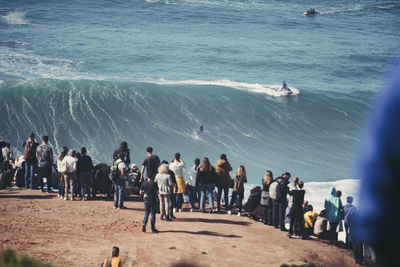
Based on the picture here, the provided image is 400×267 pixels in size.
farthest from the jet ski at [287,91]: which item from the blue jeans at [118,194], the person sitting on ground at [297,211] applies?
the blue jeans at [118,194]

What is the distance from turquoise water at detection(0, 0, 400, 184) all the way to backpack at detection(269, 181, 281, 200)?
10.4 m

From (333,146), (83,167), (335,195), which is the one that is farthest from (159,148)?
(335,195)

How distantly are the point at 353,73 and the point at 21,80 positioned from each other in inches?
1175

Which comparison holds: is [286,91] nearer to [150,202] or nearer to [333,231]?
[333,231]

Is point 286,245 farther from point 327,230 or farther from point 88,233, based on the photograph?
point 88,233

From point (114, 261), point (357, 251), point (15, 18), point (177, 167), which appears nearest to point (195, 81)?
point (177, 167)

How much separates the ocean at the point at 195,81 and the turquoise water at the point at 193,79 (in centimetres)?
11

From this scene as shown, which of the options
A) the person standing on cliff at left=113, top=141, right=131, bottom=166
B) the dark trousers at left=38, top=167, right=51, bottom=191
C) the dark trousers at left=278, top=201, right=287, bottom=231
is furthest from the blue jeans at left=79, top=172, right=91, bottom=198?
the dark trousers at left=278, top=201, right=287, bottom=231

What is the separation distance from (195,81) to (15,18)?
34419 millimetres

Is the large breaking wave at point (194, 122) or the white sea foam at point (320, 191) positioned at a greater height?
the large breaking wave at point (194, 122)

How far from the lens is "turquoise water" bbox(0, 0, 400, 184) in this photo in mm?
26750

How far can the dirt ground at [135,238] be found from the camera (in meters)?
9.38

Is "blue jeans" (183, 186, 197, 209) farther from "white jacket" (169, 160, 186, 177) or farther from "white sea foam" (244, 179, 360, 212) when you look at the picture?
"white sea foam" (244, 179, 360, 212)

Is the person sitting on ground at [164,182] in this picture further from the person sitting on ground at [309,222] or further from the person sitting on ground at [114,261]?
the person sitting on ground at [114,261]
